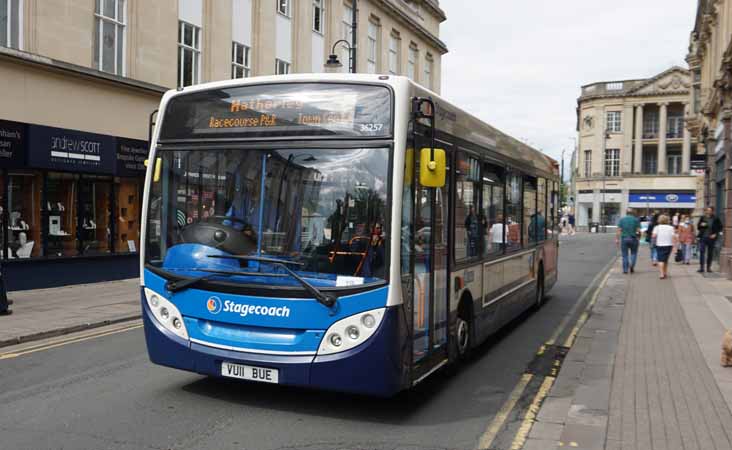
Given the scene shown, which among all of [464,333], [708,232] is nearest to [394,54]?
[708,232]

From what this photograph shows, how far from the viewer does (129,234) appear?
17609mm

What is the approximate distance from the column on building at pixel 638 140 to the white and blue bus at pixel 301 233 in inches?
2890

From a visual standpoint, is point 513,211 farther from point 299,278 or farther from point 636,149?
point 636,149

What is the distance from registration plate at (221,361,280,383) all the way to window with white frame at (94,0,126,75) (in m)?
12.8

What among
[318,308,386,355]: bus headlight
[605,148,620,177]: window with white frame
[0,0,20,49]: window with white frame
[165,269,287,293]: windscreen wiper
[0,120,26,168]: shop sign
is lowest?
[318,308,386,355]: bus headlight

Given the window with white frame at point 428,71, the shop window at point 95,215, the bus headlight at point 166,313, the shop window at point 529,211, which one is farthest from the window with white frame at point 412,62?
the bus headlight at point 166,313

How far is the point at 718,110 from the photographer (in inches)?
925

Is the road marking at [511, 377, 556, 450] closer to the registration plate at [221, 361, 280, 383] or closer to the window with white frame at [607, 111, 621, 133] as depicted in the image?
the registration plate at [221, 361, 280, 383]

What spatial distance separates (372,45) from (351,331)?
90.8 feet

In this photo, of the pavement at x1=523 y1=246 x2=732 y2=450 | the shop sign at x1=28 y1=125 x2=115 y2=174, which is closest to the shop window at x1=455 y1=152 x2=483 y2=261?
the pavement at x1=523 y1=246 x2=732 y2=450

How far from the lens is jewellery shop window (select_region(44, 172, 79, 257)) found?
1518 cm

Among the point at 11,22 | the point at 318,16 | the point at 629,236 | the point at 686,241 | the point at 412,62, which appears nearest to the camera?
the point at 11,22

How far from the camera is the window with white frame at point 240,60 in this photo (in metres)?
21.7

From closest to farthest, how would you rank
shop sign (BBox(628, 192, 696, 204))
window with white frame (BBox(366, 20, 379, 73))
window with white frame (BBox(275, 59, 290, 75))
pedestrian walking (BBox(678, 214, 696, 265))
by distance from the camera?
pedestrian walking (BBox(678, 214, 696, 265)), window with white frame (BBox(275, 59, 290, 75)), window with white frame (BBox(366, 20, 379, 73)), shop sign (BBox(628, 192, 696, 204))
